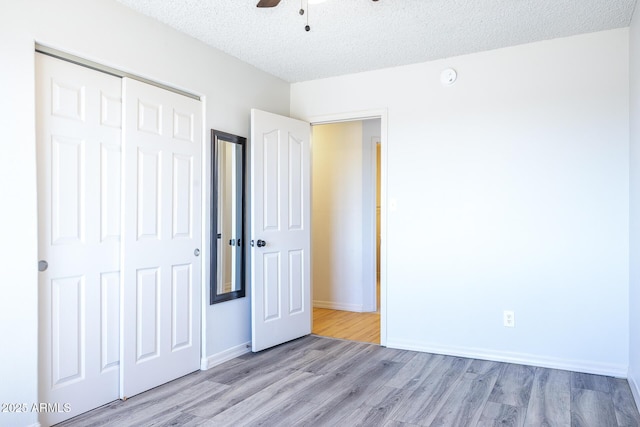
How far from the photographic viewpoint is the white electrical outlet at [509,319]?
11.3 ft

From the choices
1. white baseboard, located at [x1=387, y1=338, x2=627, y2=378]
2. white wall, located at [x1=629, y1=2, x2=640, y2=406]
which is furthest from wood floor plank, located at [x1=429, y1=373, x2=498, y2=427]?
white wall, located at [x1=629, y1=2, x2=640, y2=406]

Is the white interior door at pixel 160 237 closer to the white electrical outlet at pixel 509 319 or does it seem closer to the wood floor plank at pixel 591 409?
the white electrical outlet at pixel 509 319

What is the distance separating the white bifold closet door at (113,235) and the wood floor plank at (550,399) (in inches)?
89.8

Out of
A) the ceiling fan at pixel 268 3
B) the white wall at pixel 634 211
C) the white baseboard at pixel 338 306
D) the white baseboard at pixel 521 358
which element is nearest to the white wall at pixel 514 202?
the white baseboard at pixel 521 358

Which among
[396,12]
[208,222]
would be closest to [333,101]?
[396,12]

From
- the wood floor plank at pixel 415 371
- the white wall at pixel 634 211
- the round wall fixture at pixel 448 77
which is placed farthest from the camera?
the round wall fixture at pixel 448 77

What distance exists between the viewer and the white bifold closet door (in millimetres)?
2385

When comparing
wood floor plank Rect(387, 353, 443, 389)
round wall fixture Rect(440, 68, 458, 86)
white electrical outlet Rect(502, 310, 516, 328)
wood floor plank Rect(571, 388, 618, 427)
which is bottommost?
wood floor plank Rect(387, 353, 443, 389)

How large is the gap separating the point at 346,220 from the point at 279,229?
1.60 m

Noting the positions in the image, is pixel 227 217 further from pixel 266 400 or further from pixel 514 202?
pixel 514 202

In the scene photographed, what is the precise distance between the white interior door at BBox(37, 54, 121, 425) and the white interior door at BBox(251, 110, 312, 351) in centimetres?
120

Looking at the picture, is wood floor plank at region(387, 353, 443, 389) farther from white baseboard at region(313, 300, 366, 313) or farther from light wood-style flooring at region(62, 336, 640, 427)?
white baseboard at region(313, 300, 366, 313)

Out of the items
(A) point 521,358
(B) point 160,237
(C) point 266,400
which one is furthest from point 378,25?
(A) point 521,358

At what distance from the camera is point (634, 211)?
2869 millimetres
